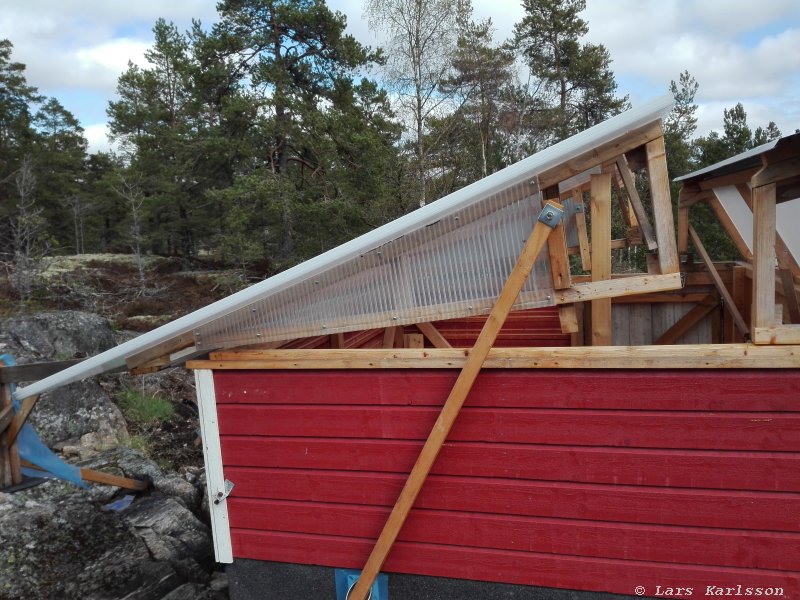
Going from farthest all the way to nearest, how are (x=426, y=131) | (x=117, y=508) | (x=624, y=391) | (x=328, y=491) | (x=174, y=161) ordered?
(x=174, y=161) → (x=426, y=131) → (x=117, y=508) → (x=328, y=491) → (x=624, y=391)

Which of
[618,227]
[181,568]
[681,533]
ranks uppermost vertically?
[618,227]

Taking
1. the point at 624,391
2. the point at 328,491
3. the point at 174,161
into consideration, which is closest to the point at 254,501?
the point at 328,491

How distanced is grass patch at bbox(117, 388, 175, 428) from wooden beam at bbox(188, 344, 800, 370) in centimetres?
541

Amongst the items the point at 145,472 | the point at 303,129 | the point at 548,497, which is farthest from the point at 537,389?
the point at 303,129

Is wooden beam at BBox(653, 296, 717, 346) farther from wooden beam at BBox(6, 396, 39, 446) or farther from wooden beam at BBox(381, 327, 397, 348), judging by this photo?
wooden beam at BBox(6, 396, 39, 446)

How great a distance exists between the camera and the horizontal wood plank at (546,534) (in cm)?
269

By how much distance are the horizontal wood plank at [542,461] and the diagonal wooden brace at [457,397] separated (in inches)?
7.4

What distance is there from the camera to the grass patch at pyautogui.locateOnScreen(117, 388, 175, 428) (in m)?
7.88

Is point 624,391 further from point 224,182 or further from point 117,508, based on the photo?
Answer: point 224,182

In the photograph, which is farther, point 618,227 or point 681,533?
point 618,227

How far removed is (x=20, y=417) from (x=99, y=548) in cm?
148

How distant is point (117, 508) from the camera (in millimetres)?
5152

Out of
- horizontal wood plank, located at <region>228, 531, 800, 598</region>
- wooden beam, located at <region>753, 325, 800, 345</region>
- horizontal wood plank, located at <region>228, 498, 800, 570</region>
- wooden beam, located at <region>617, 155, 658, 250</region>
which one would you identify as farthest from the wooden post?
horizontal wood plank, located at <region>228, 531, 800, 598</region>

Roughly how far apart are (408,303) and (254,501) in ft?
5.10
